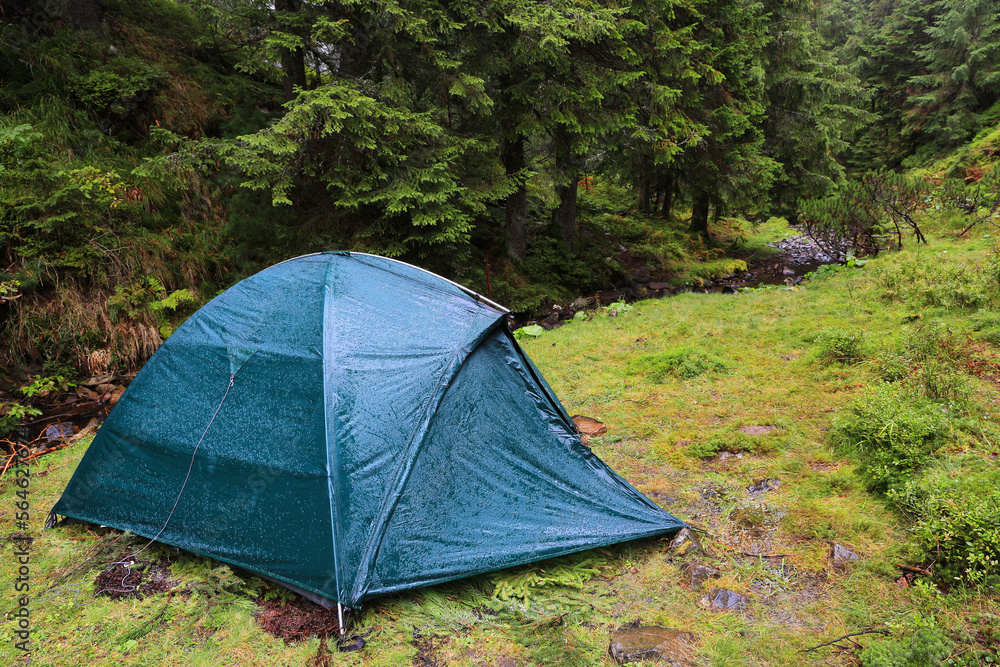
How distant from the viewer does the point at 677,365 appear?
7504 millimetres

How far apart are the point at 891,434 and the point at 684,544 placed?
2.00m

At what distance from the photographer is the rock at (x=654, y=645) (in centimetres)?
315

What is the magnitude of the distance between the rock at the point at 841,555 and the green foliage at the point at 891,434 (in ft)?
2.39

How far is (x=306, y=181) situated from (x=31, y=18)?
7208 mm

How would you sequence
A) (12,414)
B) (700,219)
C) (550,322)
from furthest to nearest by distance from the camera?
(700,219), (550,322), (12,414)

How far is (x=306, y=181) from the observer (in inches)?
380

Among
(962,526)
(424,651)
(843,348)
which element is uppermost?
(843,348)

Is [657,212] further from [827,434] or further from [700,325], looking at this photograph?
[827,434]

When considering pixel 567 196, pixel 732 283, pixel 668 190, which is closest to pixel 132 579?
pixel 567 196

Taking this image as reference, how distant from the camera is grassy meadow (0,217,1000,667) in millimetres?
3225

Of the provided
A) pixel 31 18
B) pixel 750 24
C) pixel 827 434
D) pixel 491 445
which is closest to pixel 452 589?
pixel 491 445

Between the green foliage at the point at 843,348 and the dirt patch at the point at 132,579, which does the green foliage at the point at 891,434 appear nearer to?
the green foliage at the point at 843,348

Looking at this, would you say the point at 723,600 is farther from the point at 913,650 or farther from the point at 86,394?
the point at 86,394

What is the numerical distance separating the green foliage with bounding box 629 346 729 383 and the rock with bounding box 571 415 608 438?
4.92ft
